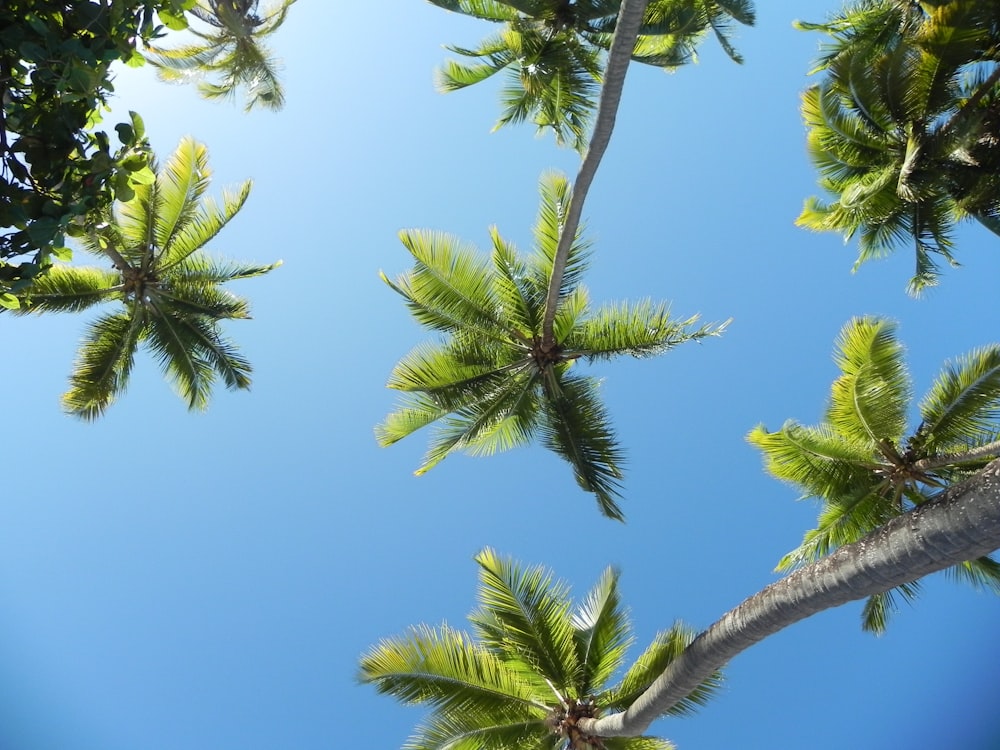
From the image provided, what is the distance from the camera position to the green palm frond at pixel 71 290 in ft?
38.0

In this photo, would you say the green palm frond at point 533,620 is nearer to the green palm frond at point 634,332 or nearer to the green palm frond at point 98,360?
the green palm frond at point 634,332

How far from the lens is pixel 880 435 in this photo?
9664 millimetres

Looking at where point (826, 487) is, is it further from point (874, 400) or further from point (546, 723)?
point (546, 723)

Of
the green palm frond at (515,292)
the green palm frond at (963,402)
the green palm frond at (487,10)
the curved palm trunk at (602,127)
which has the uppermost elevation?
the green palm frond at (487,10)

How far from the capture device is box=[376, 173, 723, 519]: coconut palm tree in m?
10.7

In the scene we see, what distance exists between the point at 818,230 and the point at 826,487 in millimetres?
6497

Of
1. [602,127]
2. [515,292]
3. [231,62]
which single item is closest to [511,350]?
[515,292]

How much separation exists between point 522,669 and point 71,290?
9.52m

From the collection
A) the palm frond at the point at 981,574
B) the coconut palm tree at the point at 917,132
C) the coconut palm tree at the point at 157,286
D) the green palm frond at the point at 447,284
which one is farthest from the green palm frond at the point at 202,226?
the palm frond at the point at 981,574

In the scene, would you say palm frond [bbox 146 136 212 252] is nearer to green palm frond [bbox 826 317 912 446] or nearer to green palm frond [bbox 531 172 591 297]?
green palm frond [bbox 531 172 591 297]

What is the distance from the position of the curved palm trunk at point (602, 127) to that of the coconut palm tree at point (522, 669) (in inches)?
154

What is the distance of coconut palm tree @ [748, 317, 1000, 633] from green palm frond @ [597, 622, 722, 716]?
6.72 feet

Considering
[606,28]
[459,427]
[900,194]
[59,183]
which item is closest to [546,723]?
[459,427]

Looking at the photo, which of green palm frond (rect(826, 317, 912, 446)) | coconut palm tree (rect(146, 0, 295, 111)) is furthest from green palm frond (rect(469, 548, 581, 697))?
coconut palm tree (rect(146, 0, 295, 111))
